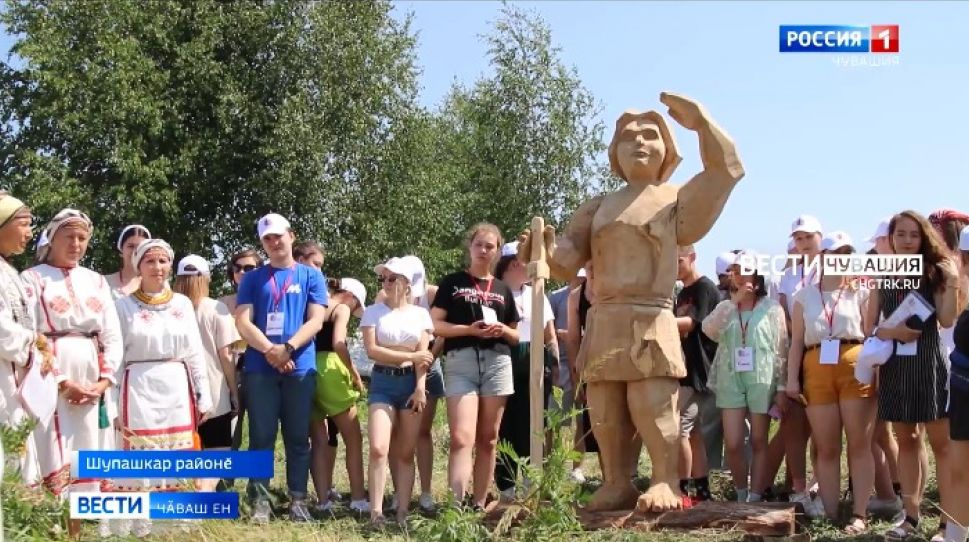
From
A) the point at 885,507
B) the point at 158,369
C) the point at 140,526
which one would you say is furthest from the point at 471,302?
the point at 885,507

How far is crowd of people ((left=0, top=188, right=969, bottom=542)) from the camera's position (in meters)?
5.70

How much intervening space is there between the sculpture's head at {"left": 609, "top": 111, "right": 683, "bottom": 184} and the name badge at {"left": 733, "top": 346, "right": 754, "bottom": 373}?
149 centimetres

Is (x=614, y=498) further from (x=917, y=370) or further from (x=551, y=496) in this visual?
(x=917, y=370)

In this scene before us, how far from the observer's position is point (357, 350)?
14023mm

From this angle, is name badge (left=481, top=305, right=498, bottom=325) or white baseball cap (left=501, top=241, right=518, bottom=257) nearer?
name badge (left=481, top=305, right=498, bottom=325)

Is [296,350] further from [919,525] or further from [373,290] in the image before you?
[373,290]

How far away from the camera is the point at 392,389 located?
682 centimetres

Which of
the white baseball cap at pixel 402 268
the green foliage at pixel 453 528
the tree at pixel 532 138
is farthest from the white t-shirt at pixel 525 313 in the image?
the tree at pixel 532 138

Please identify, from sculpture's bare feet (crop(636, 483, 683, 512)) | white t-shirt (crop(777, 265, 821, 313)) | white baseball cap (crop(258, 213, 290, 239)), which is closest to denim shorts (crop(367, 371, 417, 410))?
white baseball cap (crop(258, 213, 290, 239))

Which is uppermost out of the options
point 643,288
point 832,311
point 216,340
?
point 643,288

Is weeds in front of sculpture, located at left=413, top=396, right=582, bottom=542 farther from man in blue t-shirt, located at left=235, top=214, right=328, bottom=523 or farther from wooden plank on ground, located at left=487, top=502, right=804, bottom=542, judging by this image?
man in blue t-shirt, located at left=235, top=214, right=328, bottom=523

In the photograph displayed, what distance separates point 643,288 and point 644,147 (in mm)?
767

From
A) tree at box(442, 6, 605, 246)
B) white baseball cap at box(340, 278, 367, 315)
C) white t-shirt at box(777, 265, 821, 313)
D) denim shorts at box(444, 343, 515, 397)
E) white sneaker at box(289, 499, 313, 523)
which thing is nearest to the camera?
white sneaker at box(289, 499, 313, 523)

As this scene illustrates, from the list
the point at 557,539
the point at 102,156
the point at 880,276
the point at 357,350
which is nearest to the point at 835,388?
the point at 880,276
